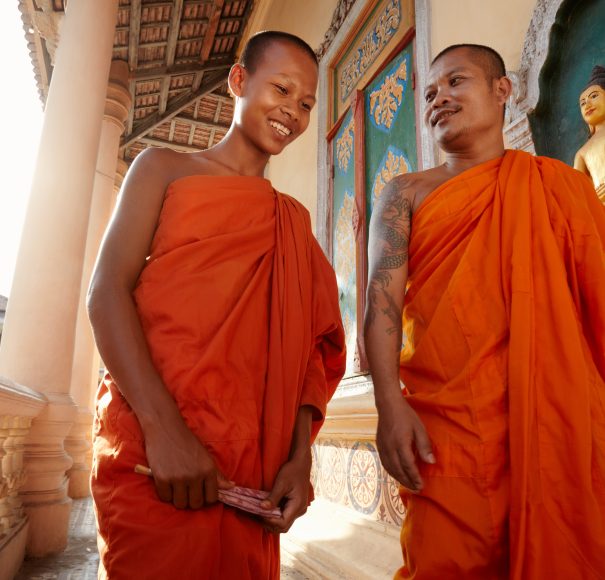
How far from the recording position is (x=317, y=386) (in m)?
1.24

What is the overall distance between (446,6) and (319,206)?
205cm

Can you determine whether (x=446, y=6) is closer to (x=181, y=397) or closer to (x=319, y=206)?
(x=319, y=206)

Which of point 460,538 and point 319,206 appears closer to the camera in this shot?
point 460,538

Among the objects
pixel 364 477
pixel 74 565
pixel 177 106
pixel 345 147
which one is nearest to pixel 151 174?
pixel 364 477

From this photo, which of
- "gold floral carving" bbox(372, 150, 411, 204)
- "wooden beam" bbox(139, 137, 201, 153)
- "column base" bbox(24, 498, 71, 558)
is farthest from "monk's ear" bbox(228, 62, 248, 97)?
"wooden beam" bbox(139, 137, 201, 153)

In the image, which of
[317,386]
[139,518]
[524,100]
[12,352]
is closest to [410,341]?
[317,386]

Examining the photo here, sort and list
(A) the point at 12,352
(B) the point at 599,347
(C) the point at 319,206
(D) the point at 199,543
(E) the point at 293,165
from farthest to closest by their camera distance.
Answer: (E) the point at 293,165 < (C) the point at 319,206 < (A) the point at 12,352 < (B) the point at 599,347 < (D) the point at 199,543

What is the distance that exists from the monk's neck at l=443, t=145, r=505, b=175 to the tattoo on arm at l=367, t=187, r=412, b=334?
0.78 ft

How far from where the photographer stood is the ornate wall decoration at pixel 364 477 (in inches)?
114

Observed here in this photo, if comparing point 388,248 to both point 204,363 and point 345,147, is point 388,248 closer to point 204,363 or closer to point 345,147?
point 204,363

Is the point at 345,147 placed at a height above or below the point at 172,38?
below

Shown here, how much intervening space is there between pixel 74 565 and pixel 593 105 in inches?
138

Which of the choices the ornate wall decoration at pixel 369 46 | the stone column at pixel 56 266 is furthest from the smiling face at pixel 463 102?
the stone column at pixel 56 266

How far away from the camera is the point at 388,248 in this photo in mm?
1571
